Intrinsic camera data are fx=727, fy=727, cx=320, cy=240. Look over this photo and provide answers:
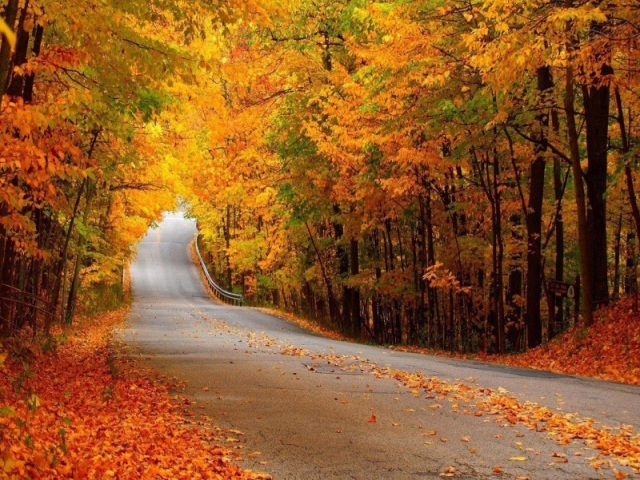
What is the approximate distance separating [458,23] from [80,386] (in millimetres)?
11651

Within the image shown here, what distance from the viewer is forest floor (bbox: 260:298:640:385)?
46.1ft

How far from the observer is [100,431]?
7.68 meters

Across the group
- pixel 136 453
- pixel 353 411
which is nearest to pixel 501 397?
pixel 353 411

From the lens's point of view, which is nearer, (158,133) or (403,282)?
(158,133)

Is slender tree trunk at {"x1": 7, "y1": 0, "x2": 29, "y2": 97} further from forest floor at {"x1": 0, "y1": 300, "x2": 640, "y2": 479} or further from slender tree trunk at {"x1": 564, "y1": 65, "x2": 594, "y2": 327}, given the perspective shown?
slender tree trunk at {"x1": 564, "y1": 65, "x2": 594, "y2": 327}

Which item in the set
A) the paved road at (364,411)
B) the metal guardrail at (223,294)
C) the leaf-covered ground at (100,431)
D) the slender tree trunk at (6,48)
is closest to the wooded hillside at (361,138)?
the slender tree trunk at (6,48)

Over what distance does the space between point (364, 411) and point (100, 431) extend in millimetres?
3278

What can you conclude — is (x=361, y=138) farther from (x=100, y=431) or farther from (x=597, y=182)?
(x=100, y=431)

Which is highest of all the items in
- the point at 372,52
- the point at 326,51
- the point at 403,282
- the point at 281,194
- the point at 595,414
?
the point at 326,51

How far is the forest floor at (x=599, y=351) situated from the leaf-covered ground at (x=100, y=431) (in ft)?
27.6

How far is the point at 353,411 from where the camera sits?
30.2 feet

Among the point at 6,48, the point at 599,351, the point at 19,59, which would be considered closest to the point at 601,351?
the point at 599,351

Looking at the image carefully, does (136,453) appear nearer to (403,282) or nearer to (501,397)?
(501,397)

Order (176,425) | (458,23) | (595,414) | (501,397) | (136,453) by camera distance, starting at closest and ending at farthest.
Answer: (136,453)
(176,425)
(595,414)
(501,397)
(458,23)
